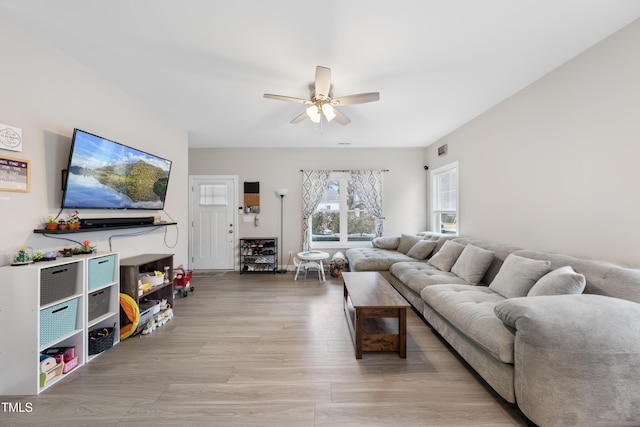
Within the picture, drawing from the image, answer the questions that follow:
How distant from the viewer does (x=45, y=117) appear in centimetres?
205

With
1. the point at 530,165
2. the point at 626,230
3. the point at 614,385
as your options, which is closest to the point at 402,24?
the point at 530,165

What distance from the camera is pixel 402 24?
6.03 ft

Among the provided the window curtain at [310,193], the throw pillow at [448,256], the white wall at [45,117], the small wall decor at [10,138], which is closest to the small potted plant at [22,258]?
the white wall at [45,117]

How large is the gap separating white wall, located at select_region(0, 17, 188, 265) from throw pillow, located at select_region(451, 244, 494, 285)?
13.1 ft

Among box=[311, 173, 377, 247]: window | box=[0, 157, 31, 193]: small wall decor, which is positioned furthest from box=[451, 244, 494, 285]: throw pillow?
box=[0, 157, 31, 193]: small wall decor

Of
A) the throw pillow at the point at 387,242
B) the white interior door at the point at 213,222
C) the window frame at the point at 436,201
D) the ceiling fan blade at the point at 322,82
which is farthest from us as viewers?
the white interior door at the point at 213,222

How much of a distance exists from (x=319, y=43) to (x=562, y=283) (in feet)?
8.59

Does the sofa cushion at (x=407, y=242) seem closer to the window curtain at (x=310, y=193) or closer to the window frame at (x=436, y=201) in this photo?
the window frame at (x=436, y=201)

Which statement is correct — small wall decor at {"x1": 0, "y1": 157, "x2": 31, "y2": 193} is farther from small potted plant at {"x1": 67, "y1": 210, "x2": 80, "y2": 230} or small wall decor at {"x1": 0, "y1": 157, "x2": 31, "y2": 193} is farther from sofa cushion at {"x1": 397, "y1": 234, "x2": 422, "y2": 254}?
sofa cushion at {"x1": 397, "y1": 234, "x2": 422, "y2": 254}

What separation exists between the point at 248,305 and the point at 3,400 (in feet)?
6.73

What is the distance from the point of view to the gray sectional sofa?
50.8 inches

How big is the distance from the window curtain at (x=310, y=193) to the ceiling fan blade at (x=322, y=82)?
9.11 feet

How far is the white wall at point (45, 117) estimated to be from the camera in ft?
6.00

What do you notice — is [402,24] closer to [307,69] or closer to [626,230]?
[307,69]
